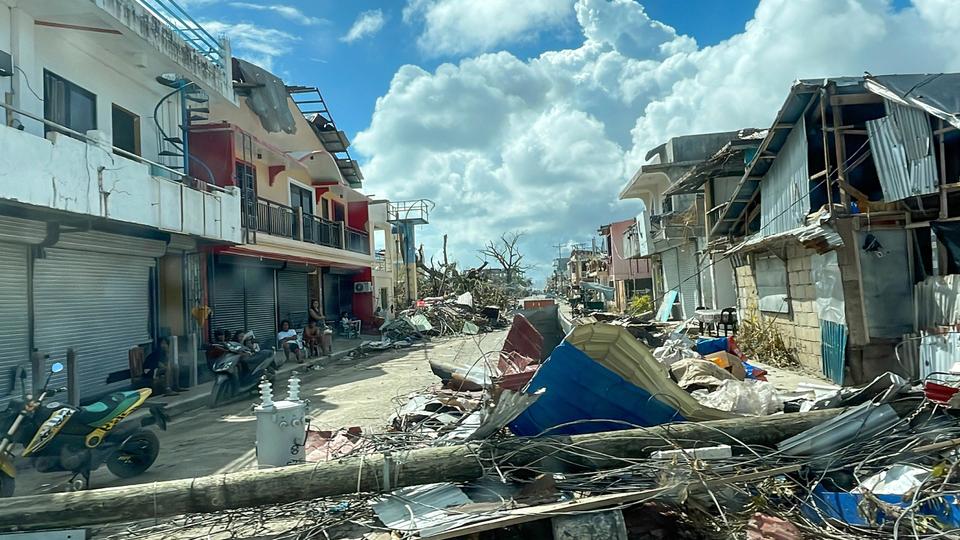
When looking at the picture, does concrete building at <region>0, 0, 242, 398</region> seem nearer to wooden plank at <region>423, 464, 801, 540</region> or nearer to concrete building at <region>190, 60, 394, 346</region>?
concrete building at <region>190, 60, 394, 346</region>

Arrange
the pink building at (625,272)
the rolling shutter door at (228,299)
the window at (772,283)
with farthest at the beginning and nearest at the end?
the pink building at (625,272)
the rolling shutter door at (228,299)
the window at (772,283)

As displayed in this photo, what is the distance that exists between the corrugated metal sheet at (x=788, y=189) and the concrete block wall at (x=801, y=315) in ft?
2.02

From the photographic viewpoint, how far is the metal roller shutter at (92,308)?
9.62 metres

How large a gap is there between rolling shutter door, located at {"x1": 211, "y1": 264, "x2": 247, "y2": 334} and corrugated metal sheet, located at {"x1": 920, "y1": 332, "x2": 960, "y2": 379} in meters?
14.4

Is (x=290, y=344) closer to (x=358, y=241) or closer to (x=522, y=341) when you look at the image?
(x=522, y=341)

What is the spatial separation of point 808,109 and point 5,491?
40.4 ft

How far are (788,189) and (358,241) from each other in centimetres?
1774

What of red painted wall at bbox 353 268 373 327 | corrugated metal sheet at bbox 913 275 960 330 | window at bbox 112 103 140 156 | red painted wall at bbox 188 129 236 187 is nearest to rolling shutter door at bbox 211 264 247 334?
red painted wall at bbox 188 129 236 187

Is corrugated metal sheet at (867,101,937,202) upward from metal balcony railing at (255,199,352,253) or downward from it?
downward

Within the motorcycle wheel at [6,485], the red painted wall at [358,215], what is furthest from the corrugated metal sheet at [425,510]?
the red painted wall at [358,215]

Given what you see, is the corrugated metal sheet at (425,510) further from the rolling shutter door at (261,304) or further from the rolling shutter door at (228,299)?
the rolling shutter door at (261,304)

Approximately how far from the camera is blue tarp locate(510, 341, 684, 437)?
15.9ft

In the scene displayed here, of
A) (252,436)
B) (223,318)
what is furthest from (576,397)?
(223,318)

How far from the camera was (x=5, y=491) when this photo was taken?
507 centimetres
